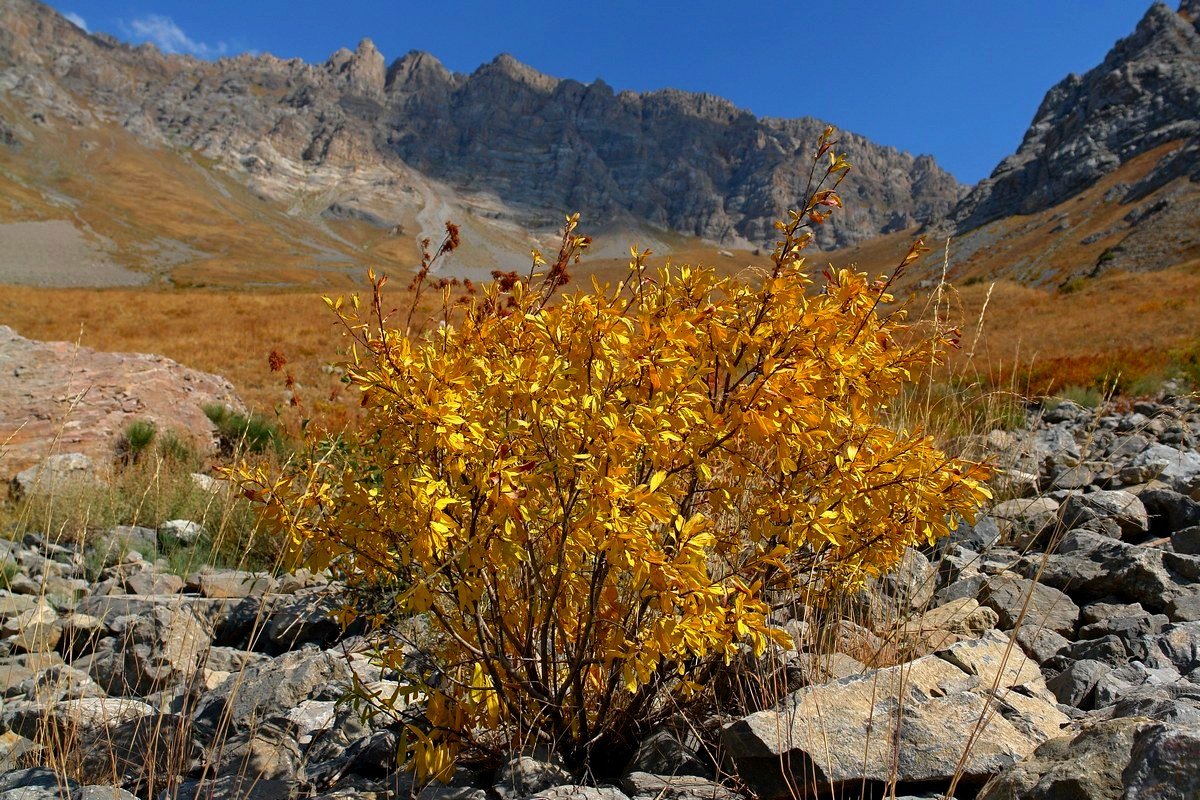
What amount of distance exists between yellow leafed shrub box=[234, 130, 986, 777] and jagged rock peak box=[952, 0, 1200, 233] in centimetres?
10388

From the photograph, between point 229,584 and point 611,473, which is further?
point 229,584

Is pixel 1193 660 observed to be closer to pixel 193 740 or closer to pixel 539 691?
pixel 539 691

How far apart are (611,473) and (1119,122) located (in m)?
125

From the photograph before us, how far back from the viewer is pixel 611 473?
208 centimetres

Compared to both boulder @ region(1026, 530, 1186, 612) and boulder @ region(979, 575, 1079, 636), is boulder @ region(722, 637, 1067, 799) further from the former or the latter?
boulder @ region(1026, 530, 1186, 612)

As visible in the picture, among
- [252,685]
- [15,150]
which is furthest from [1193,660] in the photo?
[15,150]

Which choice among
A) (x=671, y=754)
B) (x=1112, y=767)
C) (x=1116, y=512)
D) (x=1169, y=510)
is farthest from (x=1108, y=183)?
(x=671, y=754)

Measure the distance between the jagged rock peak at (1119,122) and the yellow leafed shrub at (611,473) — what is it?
103877mm

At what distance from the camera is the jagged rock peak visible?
90.0 m

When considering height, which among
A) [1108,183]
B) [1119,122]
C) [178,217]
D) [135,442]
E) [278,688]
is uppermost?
[1119,122]

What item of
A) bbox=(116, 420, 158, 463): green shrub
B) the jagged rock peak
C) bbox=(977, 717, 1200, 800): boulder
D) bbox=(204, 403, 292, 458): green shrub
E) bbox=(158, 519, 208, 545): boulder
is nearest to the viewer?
bbox=(977, 717, 1200, 800): boulder

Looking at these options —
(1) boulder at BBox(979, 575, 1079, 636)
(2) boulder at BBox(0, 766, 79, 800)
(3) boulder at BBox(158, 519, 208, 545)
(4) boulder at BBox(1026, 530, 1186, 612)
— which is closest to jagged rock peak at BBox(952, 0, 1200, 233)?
(4) boulder at BBox(1026, 530, 1186, 612)

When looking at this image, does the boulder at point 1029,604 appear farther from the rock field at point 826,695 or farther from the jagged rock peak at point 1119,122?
the jagged rock peak at point 1119,122

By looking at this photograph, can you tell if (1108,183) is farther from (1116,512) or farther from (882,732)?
(882,732)
